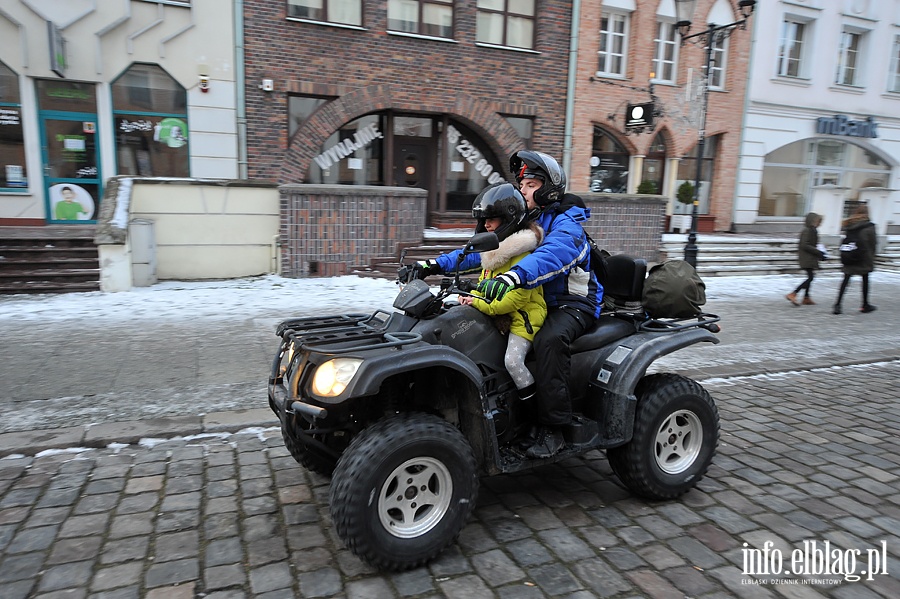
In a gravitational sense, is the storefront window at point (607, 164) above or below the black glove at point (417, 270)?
above

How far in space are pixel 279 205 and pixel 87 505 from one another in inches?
305

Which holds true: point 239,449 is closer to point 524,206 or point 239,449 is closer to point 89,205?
Answer: point 524,206

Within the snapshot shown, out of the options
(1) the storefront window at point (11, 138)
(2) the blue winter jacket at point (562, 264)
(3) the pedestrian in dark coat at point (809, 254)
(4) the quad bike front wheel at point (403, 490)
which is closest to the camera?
(4) the quad bike front wheel at point (403, 490)

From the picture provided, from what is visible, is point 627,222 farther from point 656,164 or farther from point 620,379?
point 620,379

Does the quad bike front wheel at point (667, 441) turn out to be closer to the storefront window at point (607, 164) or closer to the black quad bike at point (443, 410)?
the black quad bike at point (443, 410)

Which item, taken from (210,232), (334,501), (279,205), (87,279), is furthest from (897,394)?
(87,279)

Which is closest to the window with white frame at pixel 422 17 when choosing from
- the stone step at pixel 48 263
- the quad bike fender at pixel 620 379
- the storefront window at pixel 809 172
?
Result: the stone step at pixel 48 263

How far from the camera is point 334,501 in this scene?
8.66 ft

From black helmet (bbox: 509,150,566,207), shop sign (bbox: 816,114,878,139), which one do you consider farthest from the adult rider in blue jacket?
shop sign (bbox: 816,114,878,139)

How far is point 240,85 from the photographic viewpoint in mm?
13117

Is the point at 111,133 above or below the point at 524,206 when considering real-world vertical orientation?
above

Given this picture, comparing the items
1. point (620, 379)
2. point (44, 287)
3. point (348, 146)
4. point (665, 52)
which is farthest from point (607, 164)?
point (620, 379)

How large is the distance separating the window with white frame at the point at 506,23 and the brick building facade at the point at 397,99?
0.15 metres

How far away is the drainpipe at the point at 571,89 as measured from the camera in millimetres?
16031
